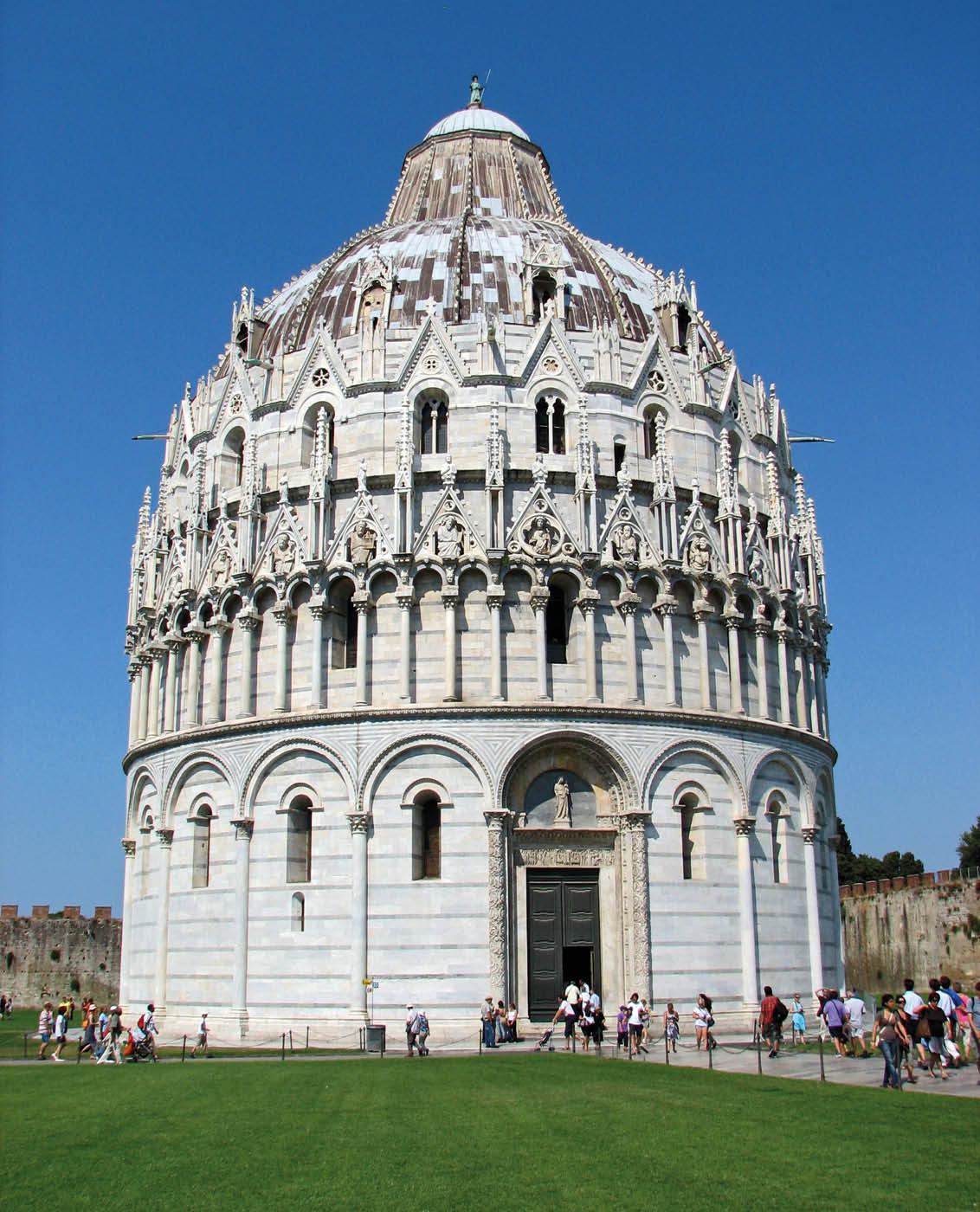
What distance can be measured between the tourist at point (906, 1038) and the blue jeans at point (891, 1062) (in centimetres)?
14

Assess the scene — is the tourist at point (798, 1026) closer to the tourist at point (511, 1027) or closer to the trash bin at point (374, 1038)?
the tourist at point (511, 1027)

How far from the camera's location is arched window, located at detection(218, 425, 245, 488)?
44531 millimetres

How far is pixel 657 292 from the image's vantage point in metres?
46.4

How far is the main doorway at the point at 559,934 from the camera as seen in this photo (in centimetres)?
3666

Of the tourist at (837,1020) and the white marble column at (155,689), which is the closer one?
the tourist at (837,1020)

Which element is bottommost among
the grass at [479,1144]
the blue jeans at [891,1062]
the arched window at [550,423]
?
the grass at [479,1144]

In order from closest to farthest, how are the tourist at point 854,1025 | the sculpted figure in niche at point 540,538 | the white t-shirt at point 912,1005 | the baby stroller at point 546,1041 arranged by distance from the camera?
the white t-shirt at point 912,1005 < the tourist at point 854,1025 < the baby stroller at point 546,1041 < the sculpted figure in niche at point 540,538

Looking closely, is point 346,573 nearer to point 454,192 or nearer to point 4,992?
point 454,192

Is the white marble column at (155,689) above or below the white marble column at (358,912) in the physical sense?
above

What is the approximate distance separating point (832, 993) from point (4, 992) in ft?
172

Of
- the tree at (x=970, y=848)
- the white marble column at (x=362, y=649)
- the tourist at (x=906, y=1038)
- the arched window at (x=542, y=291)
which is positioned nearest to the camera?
the tourist at (x=906, y=1038)

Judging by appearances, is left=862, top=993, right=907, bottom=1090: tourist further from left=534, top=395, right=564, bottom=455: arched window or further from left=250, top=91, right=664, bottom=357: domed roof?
left=250, top=91, right=664, bottom=357: domed roof

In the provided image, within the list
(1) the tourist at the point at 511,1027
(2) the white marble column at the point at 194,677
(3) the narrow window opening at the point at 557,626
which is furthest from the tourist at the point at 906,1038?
(2) the white marble column at the point at 194,677

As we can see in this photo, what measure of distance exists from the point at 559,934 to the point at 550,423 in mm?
15374
